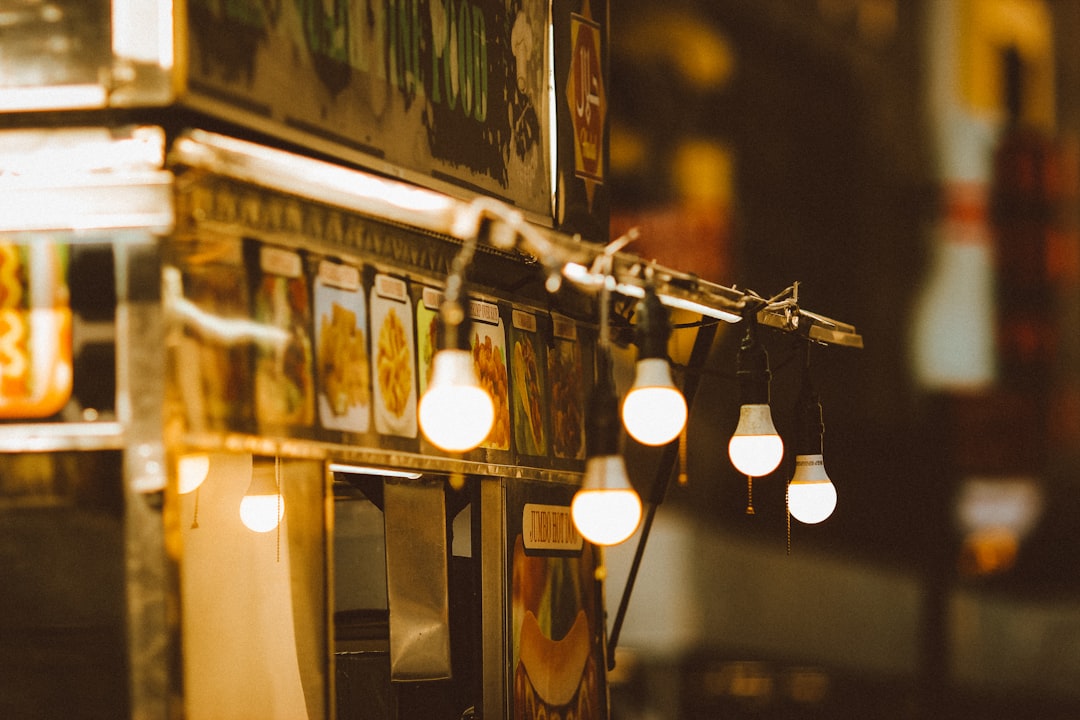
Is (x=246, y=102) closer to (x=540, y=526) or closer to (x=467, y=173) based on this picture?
(x=467, y=173)

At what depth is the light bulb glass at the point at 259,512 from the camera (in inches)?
313

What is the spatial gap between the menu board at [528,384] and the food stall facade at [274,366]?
0.03 metres

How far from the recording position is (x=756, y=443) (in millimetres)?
8203

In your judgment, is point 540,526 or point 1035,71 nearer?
point 540,526

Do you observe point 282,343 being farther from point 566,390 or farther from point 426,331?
point 566,390

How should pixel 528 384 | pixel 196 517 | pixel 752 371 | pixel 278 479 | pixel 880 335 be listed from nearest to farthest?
1. pixel 278 479
2. pixel 196 517
3. pixel 752 371
4. pixel 528 384
5. pixel 880 335

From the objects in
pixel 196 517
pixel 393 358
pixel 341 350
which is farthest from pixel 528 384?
pixel 196 517

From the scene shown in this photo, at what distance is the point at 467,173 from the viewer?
29.7 feet

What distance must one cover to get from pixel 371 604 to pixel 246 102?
4.09m

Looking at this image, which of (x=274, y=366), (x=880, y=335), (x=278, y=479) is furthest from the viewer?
(x=880, y=335)

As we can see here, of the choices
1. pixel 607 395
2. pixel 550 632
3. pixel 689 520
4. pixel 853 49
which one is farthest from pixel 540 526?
pixel 853 49

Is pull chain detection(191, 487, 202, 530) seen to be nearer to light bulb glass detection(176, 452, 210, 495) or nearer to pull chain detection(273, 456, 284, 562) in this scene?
light bulb glass detection(176, 452, 210, 495)

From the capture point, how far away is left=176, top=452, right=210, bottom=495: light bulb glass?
663 centimetres

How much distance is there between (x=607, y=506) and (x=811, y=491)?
9.73ft
